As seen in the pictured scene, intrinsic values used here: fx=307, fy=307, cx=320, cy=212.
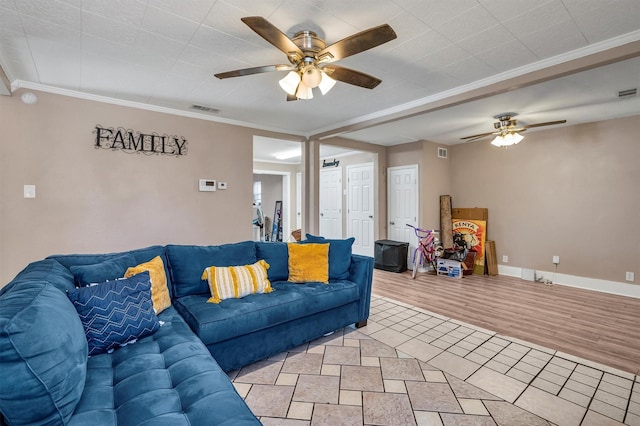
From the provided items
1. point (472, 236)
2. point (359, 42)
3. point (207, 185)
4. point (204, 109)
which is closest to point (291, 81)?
point (359, 42)

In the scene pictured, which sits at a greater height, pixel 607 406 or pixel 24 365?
pixel 24 365

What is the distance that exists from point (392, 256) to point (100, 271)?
4.80 m

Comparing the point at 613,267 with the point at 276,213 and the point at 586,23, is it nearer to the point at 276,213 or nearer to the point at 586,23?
the point at 586,23

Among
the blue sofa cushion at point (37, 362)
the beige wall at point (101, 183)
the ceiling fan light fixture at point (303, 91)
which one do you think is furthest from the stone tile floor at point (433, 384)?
the beige wall at point (101, 183)

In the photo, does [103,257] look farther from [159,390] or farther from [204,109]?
[204,109]

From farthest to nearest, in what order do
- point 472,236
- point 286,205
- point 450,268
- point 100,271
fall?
point 286,205 < point 472,236 < point 450,268 < point 100,271

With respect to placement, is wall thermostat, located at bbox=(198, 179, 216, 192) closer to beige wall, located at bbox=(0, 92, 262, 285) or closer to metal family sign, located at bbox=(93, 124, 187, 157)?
beige wall, located at bbox=(0, 92, 262, 285)

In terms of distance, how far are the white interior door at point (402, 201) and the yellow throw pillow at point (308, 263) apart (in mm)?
3410

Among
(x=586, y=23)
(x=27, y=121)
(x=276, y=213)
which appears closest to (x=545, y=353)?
(x=586, y=23)

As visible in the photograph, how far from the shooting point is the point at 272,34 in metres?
1.89

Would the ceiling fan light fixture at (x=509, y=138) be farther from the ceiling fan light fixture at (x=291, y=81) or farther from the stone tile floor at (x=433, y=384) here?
the ceiling fan light fixture at (x=291, y=81)

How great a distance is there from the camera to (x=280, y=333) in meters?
2.49

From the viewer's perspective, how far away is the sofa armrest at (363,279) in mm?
3113

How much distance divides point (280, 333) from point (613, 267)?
16.5ft
